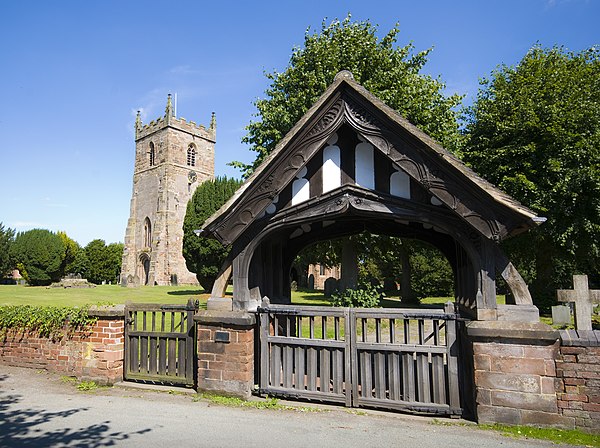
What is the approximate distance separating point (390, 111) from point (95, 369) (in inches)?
264

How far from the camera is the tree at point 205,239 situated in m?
30.5

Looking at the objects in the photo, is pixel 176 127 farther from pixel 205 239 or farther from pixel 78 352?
pixel 78 352

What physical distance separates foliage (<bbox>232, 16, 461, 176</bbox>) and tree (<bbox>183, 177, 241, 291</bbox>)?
13.0m

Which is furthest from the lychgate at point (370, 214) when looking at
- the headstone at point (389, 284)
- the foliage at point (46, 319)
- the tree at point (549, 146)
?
the headstone at point (389, 284)

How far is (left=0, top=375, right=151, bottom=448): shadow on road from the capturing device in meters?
4.67

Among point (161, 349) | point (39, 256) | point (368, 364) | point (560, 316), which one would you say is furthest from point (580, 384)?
point (39, 256)

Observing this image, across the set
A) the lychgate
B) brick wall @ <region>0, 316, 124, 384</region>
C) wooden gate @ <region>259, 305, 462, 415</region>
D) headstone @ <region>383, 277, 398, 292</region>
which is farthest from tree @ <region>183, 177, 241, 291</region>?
wooden gate @ <region>259, 305, 462, 415</region>

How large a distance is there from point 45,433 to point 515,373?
231 inches

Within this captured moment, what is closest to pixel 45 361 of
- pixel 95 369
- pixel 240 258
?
pixel 95 369

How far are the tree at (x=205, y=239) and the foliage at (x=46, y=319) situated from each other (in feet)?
68.6

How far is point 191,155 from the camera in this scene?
2207 inches

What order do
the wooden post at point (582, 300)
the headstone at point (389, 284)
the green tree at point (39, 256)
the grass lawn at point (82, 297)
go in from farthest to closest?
the green tree at point (39, 256) → the headstone at point (389, 284) → the grass lawn at point (82, 297) → the wooden post at point (582, 300)

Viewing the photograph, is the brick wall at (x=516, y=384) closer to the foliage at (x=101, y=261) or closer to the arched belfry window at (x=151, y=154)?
the arched belfry window at (x=151, y=154)

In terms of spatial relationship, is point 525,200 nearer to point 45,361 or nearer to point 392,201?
point 392,201
